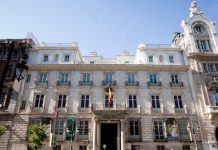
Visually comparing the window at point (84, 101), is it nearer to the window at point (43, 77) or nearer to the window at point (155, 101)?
the window at point (43, 77)

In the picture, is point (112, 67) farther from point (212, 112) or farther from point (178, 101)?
point (212, 112)

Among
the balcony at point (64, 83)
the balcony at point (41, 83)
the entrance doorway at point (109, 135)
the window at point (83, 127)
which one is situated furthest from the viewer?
the balcony at point (64, 83)

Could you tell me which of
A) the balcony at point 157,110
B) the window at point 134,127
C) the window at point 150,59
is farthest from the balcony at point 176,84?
the window at point 134,127

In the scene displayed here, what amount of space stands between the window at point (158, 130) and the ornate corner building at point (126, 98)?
0.14 metres

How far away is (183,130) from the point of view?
30.2 metres

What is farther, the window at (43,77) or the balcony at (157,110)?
the window at (43,77)

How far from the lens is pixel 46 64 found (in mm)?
34094

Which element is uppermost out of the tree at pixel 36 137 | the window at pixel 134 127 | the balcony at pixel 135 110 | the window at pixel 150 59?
the window at pixel 150 59

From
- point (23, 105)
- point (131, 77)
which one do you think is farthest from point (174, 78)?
point (23, 105)

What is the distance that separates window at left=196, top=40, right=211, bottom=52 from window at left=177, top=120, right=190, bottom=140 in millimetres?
13550

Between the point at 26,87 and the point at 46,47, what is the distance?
7.94m

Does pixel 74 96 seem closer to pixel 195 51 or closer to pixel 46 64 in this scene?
pixel 46 64

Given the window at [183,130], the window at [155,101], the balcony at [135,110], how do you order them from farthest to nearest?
the window at [155,101], the balcony at [135,110], the window at [183,130]

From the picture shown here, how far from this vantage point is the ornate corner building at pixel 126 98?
2916 centimetres
